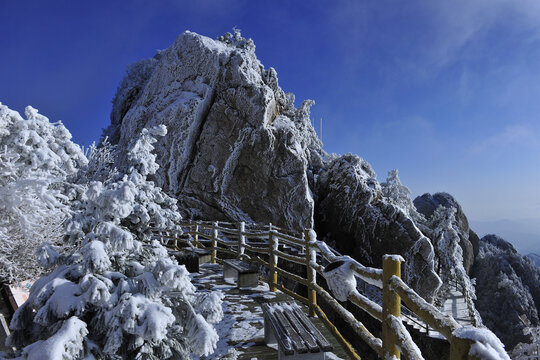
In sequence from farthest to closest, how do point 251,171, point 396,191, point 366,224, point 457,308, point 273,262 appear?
point 396,191 → point 457,308 → point 251,171 → point 366,224 → point 273,262

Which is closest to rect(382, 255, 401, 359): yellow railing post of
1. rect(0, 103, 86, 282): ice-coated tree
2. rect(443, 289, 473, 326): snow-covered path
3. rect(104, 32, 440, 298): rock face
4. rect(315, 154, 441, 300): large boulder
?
rect(0, 103, 86, 282): ice-coated tree

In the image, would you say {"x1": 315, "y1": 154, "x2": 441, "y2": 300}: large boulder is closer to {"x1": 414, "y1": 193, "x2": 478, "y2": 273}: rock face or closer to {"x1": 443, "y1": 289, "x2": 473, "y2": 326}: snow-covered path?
{"x1": 443, "y1": 289, "x2": 473, "y2": 326}: snow-covered path

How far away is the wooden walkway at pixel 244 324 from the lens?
425 cm

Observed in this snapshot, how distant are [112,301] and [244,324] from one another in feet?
9.82

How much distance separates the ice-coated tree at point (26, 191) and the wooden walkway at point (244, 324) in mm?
3542

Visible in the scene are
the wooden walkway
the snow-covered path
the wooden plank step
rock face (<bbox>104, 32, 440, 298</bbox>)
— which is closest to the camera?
the wooden walkway

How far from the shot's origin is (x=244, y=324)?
5.26 m

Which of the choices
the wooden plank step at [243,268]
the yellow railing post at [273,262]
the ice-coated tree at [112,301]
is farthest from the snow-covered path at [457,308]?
the ice-coated tree at [112,301]

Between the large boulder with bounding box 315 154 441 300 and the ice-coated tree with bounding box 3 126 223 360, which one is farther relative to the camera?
the large boulder with bounding box 315 154 441 300

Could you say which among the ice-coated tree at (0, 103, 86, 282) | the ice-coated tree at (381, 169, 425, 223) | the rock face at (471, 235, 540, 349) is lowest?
the rock face at (471, 235, 540, 349)

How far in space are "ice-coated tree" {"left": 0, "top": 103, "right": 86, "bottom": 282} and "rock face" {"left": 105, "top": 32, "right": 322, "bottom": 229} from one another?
1645 cm

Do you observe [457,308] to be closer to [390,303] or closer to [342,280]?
[342,280]

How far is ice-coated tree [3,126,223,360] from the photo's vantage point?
2.61 m

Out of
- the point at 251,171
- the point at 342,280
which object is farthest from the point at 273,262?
the point at 251,171
